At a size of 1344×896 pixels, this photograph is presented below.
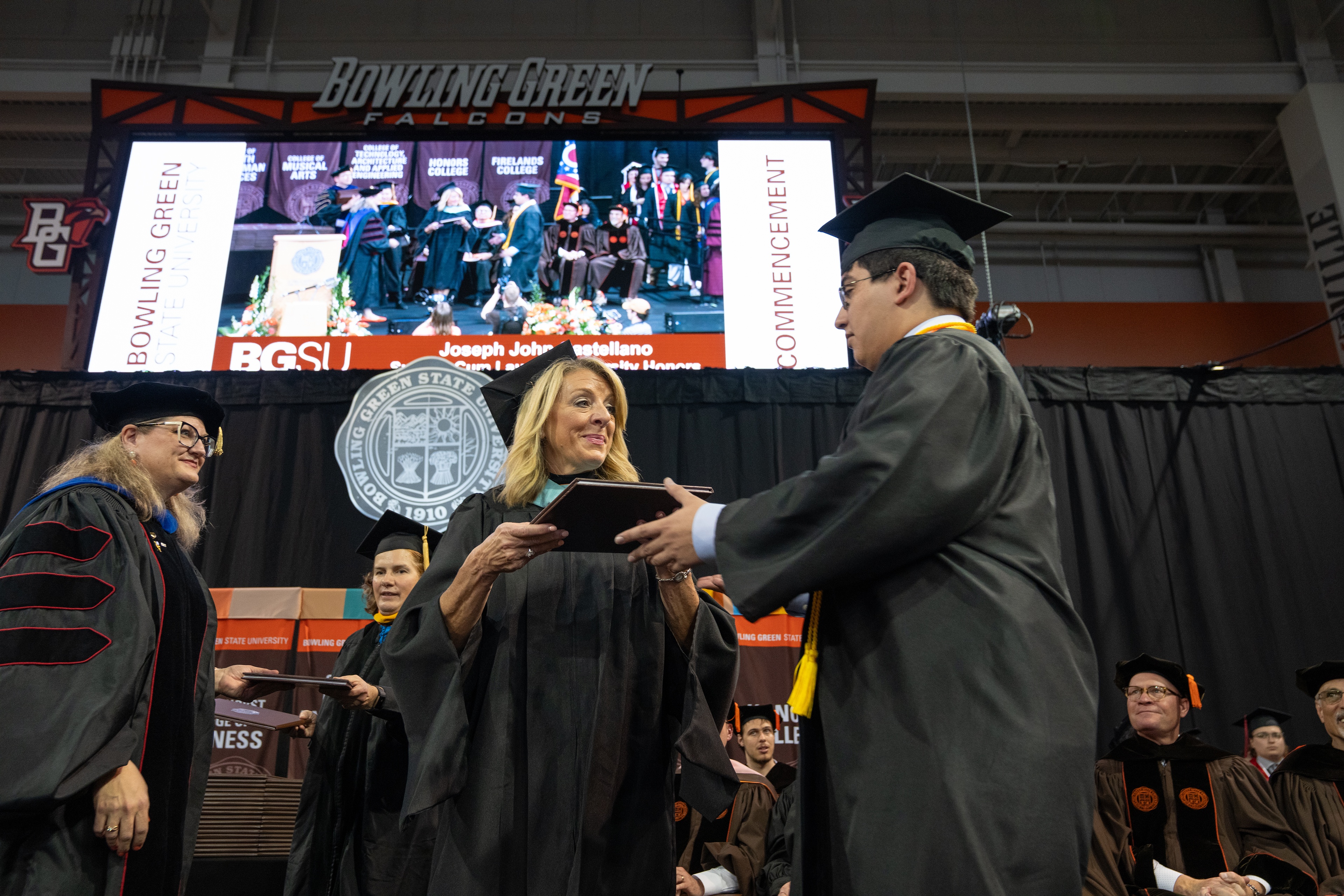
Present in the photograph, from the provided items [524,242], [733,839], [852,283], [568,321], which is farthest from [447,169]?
[852,283]

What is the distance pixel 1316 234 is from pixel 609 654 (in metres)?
9.92

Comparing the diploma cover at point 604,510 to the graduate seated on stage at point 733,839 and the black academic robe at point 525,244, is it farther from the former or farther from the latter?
the black academic robe at point 525,244

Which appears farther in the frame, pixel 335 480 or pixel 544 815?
pixel 335 480

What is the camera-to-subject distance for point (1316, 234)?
9.02m

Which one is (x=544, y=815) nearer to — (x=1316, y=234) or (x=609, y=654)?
(x=609, y=654)

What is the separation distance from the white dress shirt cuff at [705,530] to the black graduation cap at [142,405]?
69.7 inches

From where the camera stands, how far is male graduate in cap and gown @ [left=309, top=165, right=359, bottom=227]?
773 cm

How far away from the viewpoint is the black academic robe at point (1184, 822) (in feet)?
12.8

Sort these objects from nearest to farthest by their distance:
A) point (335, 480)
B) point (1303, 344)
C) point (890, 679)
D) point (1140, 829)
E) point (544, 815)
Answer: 1. point (890, 679)
2. point (544, 815)
3. point (1140, 829)
4. point (335, 480)
5. point (1303, 344)

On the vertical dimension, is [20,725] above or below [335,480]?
below

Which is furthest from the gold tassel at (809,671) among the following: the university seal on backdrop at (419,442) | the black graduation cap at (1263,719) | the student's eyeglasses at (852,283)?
the black graduation cap at (1263,719)

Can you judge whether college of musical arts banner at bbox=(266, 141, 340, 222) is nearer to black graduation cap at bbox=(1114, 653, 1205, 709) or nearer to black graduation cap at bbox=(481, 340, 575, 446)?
black graduation cap at bbox=(481, 340, 575, 446)


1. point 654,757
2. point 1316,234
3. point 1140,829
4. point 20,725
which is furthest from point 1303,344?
point 20,725

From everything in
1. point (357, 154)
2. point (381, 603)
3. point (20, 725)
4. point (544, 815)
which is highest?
point (357, 154)
